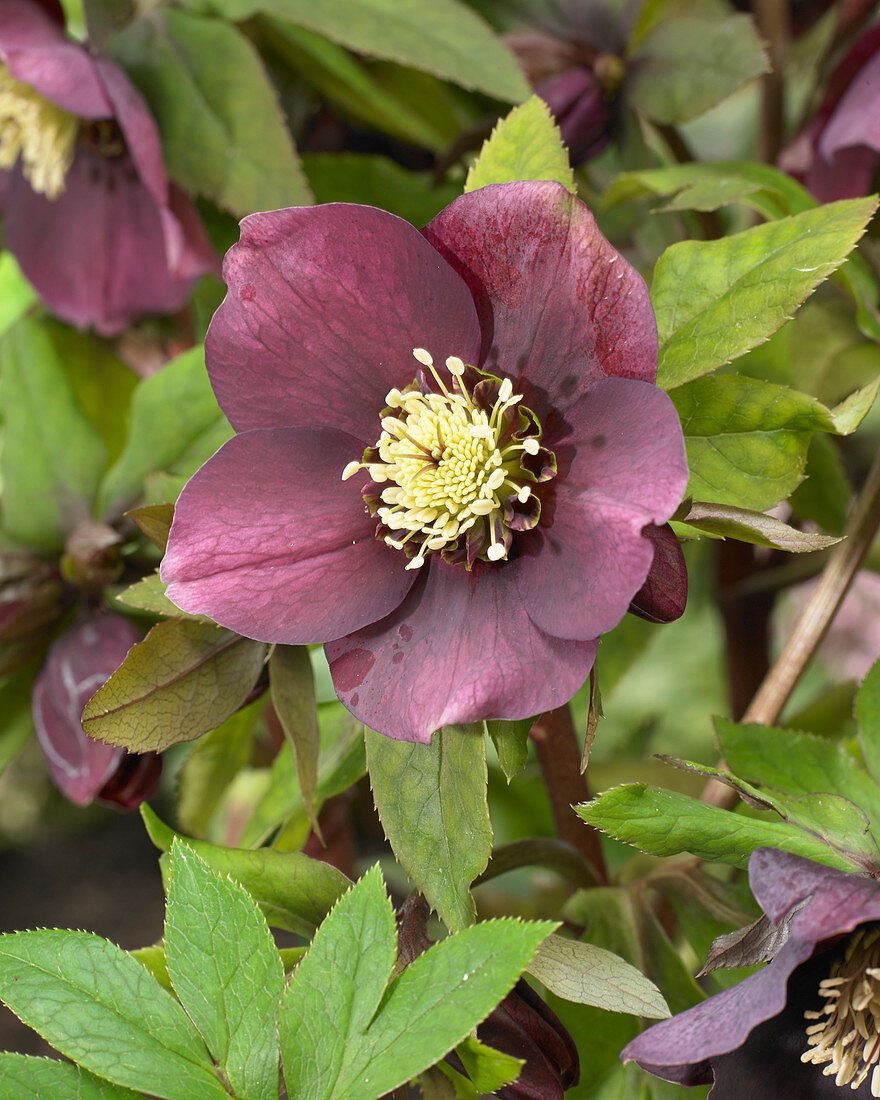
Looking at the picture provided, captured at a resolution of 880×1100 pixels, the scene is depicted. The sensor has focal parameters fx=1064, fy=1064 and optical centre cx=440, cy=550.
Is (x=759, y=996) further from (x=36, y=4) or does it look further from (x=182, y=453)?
(x=36, y=4)

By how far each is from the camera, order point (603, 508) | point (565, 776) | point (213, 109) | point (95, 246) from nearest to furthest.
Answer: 1. point (603, 508)
2. point (565, 776)
3. point (213, 109)
4. point (95, 246)

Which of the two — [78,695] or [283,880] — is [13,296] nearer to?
[78,695]

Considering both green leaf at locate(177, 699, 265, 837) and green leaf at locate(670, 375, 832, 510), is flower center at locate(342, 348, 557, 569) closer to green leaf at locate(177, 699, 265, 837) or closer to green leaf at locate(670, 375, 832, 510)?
green leaf at locate(670, 375, 832, 510)

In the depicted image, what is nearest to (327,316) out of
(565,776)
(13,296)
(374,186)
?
(565,776)

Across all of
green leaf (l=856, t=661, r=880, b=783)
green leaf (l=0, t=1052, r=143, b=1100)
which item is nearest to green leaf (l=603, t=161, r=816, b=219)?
green leaf (l=856, t=661, r=880, b=783)

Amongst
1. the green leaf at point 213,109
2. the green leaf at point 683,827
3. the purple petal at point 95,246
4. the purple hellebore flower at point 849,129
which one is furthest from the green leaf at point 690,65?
the green leaf at point 683,827

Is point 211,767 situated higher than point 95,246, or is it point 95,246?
point 95,246

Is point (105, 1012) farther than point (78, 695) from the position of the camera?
No
